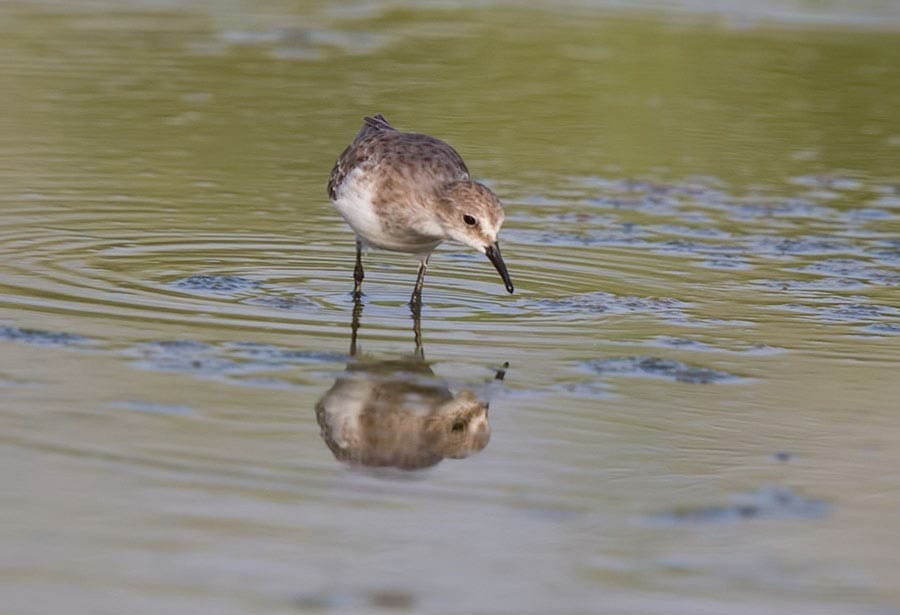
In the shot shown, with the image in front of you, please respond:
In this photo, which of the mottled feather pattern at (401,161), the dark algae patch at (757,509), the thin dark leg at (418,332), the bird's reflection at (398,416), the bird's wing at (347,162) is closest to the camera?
the dark algae patch at (757,509)

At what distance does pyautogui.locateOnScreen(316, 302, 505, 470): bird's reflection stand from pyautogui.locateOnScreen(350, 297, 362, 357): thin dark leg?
0.11 m

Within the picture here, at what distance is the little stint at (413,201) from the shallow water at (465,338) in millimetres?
350

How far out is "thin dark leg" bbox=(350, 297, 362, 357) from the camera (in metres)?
7.26

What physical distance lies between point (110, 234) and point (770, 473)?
16.0 feet

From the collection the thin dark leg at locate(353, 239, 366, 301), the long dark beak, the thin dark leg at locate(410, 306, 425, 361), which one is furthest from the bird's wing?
the long dark beak

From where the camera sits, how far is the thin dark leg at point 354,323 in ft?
23.8

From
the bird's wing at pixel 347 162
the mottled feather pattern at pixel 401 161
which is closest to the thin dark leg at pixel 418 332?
the mottled feather pattern at pixel 401 161

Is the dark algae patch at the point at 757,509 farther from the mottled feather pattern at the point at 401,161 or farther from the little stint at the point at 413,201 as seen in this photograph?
the mottled feather pattern at the point at 401,161

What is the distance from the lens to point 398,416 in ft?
20.5

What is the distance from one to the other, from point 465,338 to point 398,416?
1427 mm

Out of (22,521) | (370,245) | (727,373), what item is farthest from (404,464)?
(370,245)

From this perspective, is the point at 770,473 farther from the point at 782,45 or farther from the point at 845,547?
the point at 782,45

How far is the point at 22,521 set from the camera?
192 inches

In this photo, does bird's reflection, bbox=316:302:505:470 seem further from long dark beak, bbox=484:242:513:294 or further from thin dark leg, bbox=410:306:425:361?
long dark beak, bbox=484:242:513:294
